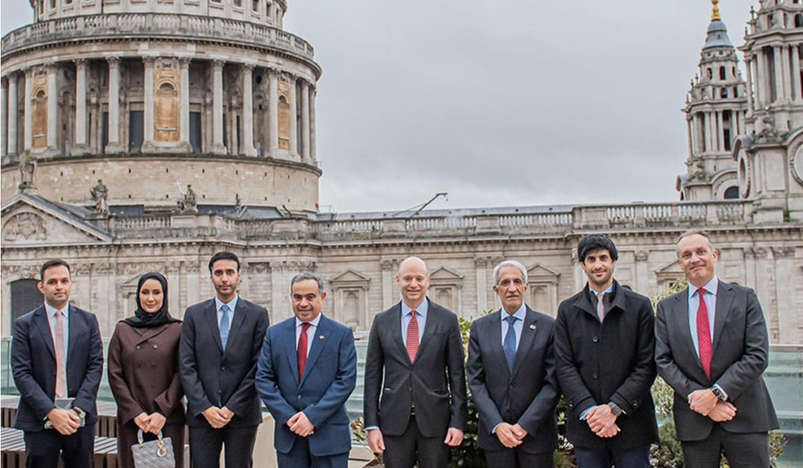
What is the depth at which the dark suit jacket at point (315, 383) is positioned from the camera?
30.7ft

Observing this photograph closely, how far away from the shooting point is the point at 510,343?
9320 mm

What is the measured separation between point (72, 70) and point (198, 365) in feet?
155

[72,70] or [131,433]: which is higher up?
[72,70]

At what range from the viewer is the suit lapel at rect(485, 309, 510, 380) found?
920 centimetres

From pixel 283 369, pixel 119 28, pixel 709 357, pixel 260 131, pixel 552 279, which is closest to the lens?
pixel 709 357

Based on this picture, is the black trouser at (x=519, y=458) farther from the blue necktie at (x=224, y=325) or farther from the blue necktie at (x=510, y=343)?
the blue necktie at (x=224, y=325)

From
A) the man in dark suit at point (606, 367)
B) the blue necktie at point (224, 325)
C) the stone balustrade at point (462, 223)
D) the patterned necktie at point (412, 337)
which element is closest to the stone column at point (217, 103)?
the stone balustrade at point (462, 223)

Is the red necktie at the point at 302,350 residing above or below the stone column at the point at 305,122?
below

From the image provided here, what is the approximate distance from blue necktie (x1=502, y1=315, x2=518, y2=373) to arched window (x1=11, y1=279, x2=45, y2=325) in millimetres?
36584

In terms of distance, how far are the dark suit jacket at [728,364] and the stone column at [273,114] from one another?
46.2 meters

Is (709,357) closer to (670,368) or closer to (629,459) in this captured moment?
(670,368)

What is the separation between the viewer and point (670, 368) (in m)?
8.47

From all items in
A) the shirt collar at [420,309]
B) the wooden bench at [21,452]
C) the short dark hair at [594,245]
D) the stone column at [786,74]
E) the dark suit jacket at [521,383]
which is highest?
the stone column at [786,74]

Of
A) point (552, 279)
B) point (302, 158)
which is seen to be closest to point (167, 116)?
point (302, 158)
